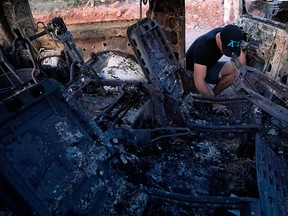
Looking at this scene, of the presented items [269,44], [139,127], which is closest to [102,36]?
[139,127]

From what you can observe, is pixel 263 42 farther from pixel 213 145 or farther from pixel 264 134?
pixel 213 145

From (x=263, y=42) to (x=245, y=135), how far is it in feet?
6.70

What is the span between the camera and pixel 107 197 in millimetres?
1989

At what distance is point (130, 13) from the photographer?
12297 mm

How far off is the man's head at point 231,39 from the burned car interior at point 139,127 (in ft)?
0.89

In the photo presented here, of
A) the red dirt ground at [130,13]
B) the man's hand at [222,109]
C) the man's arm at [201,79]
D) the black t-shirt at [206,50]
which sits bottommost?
the red dirt ground at [130,13]

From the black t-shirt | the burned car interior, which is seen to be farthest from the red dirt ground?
the black t-shirt

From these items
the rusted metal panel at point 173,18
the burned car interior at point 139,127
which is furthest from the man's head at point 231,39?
the rusted metal panel at point 173,18

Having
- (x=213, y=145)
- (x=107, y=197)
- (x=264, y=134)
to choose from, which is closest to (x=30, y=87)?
(x=107, y=197)

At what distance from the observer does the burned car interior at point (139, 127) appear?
1.65 m

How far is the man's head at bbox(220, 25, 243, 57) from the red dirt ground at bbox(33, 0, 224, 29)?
707 cm

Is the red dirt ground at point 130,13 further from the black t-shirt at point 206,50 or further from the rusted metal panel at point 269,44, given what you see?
the black t-shirt at point 206,50

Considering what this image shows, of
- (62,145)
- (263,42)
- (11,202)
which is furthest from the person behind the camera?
(263,42)

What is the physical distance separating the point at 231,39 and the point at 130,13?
962cm
